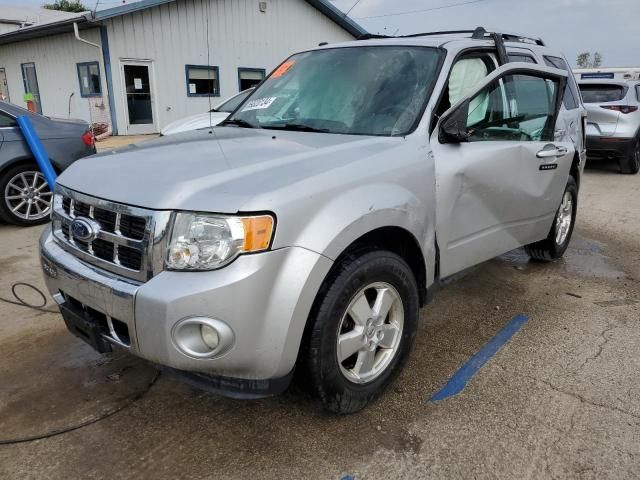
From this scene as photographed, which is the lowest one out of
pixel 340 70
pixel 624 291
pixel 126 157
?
pixel 624 291

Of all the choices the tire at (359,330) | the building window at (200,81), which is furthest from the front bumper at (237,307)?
the building window at (200,81)

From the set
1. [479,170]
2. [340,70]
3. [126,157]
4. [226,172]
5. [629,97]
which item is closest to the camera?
→ [226,172]

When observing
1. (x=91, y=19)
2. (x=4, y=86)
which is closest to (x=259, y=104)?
(x=91, y=19)

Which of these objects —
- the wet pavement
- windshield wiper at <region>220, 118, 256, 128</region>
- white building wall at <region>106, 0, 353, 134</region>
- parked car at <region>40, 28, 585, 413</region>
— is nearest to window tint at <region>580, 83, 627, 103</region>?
parked car at <region>40, 28, 585, 413</region>

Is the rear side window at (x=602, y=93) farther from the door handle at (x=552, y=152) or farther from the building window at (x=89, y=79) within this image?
the building window at (x=89, y=79)

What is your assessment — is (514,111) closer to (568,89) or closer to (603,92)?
(568,89)

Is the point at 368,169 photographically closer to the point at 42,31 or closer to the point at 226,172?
the point at 226,172

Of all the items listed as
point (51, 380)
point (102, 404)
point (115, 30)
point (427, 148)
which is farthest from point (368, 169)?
point (115, 30)

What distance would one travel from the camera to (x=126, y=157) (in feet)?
9.13

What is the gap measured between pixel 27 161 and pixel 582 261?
6.32 meters

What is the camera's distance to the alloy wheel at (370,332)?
2.59m

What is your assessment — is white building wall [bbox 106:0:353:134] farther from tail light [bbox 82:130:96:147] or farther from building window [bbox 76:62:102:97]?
tail light [bbox 82:130:96:147]

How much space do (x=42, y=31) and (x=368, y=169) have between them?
17.0 meters

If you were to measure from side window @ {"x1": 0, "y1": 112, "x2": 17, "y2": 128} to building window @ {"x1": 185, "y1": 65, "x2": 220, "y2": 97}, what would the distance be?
10914mm
